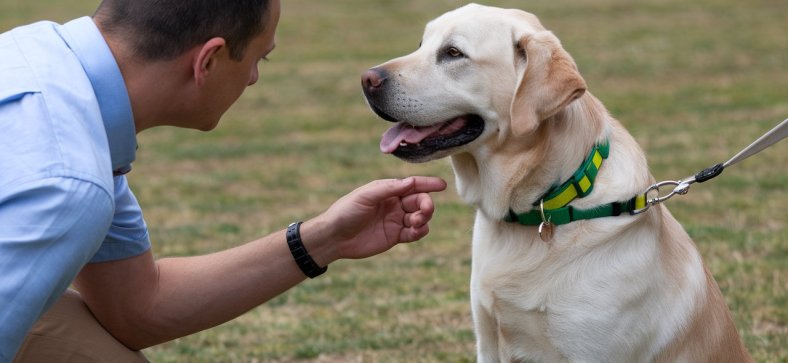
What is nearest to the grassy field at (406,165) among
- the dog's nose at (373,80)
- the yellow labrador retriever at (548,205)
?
the yellow labrador retriever at (548,205)

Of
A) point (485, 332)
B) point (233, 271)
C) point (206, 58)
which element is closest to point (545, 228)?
point (485, 332)

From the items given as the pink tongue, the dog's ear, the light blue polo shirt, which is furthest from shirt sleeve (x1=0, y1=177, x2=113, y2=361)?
the dog's ear

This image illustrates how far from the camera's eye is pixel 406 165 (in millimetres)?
9438

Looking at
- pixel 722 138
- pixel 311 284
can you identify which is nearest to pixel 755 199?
pixel 722 138

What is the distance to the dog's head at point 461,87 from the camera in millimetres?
3801

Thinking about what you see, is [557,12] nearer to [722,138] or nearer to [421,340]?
[722,138]

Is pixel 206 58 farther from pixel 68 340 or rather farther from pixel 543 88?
pixel 68 340

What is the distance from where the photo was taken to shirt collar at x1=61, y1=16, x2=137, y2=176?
9.77ft

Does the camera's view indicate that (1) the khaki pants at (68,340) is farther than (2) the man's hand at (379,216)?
Yes

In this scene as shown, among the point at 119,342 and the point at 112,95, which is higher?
the point at 112,95

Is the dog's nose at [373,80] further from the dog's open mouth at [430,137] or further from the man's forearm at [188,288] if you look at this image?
the man's forearm at [188,288]

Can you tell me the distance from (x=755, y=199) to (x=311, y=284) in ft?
10.7

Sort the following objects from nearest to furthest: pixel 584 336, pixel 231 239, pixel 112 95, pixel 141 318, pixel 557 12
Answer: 1. pixel 112 95
2. pixel 584 336
3. pixel 141 318
4. pixel 231 239
5. pixel 557 12

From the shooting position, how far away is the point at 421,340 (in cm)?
550
